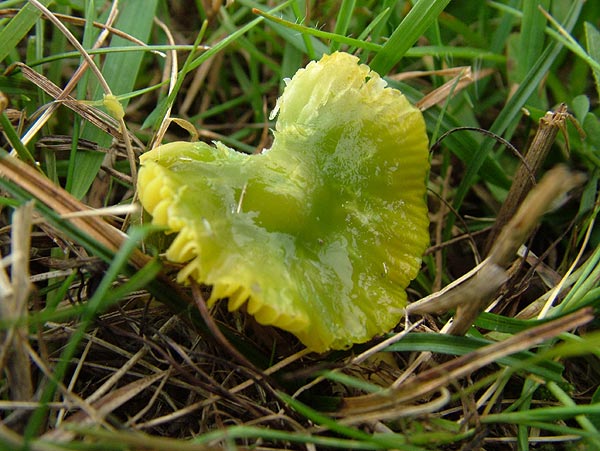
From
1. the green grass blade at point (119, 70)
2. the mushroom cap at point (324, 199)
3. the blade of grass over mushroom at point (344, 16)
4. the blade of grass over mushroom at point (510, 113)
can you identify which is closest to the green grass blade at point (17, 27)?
the green grass blade at point (119, 70)

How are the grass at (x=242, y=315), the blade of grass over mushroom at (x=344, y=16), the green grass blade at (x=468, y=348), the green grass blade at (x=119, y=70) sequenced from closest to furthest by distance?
the grass at (x=242, y=315), the green grass blade at (x=468, y=348), the green grass blade at (x=119, y=70), the blade of grass over mushroom at (x=344, y=16)

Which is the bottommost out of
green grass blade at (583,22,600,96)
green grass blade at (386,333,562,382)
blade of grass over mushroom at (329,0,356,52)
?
green grass blade at (386,333,562,382)

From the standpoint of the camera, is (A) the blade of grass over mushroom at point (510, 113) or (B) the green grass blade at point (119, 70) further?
(A) the blade of grass over mushroom at point (510, 113)

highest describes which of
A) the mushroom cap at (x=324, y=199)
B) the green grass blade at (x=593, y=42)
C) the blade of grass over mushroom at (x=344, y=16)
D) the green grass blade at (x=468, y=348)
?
the blade of grass over mushroom at (x=344, y=16)

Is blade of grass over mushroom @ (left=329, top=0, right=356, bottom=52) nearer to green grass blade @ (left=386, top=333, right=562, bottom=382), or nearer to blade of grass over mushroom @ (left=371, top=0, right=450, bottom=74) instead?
blade of grass over mushroom @ (left=371, top=0, right=450, bottom=74)

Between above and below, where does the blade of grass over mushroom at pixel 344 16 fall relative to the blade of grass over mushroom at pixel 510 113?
above

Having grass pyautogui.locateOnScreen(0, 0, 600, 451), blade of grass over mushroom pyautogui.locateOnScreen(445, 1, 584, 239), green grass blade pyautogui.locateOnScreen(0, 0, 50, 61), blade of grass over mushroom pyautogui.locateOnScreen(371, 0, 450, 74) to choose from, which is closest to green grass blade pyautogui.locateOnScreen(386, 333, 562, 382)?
grass pyautogui.locateOnScreen(0, 0, 600, 451)

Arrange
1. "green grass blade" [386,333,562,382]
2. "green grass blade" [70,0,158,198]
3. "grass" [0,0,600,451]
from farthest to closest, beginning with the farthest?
1. "green grass blade" [70,0,158,198]
2. "green grass blade" [386,333,562,382]
3. "grass" [0,0,600,451]

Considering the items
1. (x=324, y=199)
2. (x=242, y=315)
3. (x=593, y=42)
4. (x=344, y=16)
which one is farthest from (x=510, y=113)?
(x=242, y=315)

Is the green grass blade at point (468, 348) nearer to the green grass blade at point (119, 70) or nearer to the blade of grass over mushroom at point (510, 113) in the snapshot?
the blade of grass over mushroom at point (510, 113)
